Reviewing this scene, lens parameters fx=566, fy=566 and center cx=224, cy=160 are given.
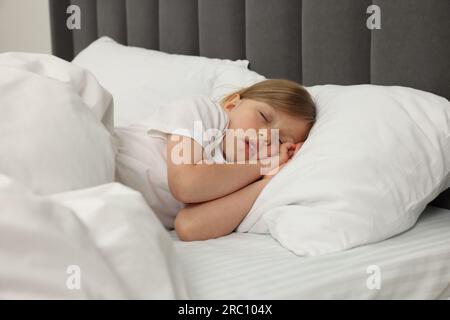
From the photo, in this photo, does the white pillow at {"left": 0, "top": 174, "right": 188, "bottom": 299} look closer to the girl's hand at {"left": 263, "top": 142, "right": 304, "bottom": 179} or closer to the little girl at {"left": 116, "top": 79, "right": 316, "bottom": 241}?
the little girl at {"left": 116, "top": 79, "right": 316, "bottom": 241}

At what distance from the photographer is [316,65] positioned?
53.8 inches

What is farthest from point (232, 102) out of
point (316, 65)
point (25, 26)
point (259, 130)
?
point (25, 26)

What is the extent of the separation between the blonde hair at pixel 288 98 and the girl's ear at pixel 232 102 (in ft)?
0.17

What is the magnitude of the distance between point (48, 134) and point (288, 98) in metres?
0.48

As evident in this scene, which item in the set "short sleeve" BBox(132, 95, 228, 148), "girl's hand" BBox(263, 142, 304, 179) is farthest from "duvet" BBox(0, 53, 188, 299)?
"girl's hand" BBox(263, 142, 304, 179)

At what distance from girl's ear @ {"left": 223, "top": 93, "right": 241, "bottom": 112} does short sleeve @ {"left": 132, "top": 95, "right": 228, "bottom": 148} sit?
7 cm

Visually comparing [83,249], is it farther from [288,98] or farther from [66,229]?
[288,98]

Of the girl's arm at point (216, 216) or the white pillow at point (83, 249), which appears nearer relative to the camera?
the white pillow at point (83, 249)

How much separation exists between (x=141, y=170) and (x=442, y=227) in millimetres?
566

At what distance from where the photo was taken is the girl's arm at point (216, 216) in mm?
1008

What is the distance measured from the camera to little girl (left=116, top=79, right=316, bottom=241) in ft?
3.35
